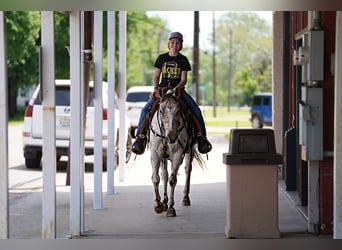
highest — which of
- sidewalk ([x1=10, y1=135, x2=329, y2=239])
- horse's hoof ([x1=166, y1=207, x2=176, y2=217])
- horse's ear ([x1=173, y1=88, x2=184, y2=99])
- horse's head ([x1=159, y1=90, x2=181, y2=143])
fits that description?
horse's ear ([x1=173, y1=88, x2=184, y2=99])

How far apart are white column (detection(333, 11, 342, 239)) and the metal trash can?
908mm

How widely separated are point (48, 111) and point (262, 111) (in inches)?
1383

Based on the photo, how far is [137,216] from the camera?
39.9 ft

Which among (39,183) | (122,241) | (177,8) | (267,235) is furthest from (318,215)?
(39,183)

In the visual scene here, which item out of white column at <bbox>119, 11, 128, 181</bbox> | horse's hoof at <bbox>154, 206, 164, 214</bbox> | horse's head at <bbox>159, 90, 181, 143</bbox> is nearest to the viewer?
horse's head at <bbox>159, 90, 181, 143</bbox>

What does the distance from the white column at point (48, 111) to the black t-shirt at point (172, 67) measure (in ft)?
11.8

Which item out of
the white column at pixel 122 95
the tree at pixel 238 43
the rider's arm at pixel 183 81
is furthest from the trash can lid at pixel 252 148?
the tree at pixel 238 43

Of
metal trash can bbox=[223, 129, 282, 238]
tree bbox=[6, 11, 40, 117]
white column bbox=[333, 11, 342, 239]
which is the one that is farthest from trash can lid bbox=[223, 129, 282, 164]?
tree bbox=[6, 11, 40, 117]

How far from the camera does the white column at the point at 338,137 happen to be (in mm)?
8781

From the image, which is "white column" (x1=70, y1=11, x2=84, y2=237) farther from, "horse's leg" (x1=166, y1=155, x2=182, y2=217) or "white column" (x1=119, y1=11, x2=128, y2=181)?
"white column" (x1=119, y1=11, x2=128, y2=181)

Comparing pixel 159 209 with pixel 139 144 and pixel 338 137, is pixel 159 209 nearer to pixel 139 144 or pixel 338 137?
pixel 139 144

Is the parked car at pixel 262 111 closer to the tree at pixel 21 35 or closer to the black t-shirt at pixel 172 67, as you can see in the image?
the tree at pixel 21 35

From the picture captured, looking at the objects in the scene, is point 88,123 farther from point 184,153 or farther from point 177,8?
point 177,8

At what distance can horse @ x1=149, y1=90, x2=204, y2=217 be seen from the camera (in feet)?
38.5
